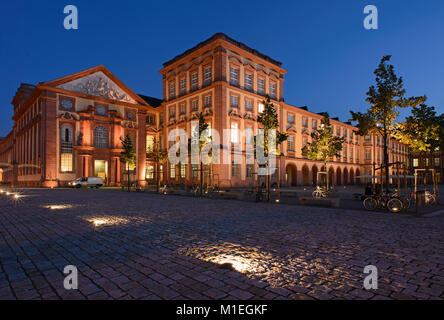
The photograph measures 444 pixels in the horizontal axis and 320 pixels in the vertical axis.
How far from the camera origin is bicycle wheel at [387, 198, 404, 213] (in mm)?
12184

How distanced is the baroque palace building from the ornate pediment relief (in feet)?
0.49

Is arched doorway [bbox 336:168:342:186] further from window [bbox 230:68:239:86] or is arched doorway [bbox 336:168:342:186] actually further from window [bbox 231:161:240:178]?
window [bbox 230:68:239:86]

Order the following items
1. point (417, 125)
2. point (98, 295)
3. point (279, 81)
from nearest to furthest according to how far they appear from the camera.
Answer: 1. point (98, 295)
2. point (417, 125)
3. point (279, 81)

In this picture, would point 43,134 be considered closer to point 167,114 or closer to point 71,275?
point 167,114

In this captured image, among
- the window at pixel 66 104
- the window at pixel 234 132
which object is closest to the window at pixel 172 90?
the window at pixel 234 132

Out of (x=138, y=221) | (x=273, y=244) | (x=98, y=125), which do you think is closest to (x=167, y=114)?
Result: (x=98, y=125)

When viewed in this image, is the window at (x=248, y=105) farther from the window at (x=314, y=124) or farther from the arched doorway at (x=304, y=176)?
the window at (x=314, y=124)

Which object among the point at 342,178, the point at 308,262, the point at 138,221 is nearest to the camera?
the point at 308,262

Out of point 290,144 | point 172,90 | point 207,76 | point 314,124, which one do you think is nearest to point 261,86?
point 207,76

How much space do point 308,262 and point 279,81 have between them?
4070 centimetres

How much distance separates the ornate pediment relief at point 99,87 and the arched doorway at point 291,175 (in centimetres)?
2983

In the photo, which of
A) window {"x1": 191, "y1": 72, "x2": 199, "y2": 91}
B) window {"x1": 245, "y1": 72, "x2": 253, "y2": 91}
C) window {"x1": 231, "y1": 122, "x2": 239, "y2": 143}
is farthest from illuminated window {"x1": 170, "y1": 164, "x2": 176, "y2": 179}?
window {"x1": 245, "y1": 72, "x2": 253, "y2": 91}

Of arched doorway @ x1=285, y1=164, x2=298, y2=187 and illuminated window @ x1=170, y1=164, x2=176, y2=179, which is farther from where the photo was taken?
arched doorway @ x1=285, y1=164, x2=298, y2=187
